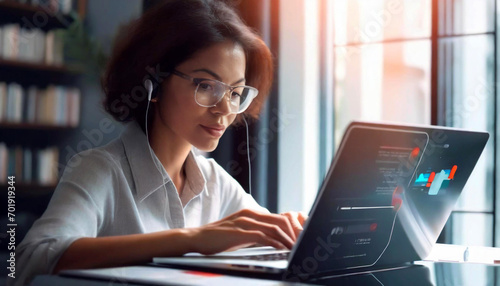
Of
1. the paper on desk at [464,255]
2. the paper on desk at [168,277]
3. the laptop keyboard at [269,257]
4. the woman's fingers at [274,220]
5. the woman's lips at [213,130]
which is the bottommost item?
the paper on desk at [464,255]

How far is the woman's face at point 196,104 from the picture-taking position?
147 cm

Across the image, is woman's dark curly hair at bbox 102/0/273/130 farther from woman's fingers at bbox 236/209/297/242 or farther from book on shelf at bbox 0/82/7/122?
book on shelf at bbox 0/82/7/122

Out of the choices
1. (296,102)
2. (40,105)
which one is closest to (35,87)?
A: (40,105)

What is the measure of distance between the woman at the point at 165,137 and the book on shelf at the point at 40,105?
1581 mm

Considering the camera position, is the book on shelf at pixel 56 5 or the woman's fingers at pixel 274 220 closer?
the woman's fingers at pixel 274 220

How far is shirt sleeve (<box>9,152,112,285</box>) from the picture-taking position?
3.56 ft

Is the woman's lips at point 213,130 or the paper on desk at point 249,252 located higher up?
the woman's lips at point 213,130

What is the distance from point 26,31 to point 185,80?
1.95 metres

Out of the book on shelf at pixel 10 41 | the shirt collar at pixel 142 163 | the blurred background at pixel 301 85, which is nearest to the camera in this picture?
the shirt collar at pixel 142 163

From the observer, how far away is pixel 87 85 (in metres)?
3.32

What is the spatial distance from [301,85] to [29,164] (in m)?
1.47

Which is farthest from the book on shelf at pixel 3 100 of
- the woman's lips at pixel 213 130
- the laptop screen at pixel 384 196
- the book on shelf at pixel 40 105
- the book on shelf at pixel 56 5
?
the laptop screen at pixel 384 196

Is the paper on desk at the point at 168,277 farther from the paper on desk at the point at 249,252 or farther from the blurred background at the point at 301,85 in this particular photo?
the blurred background at the point at 301,85

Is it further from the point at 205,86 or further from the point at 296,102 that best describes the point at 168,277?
the point at 296,102
